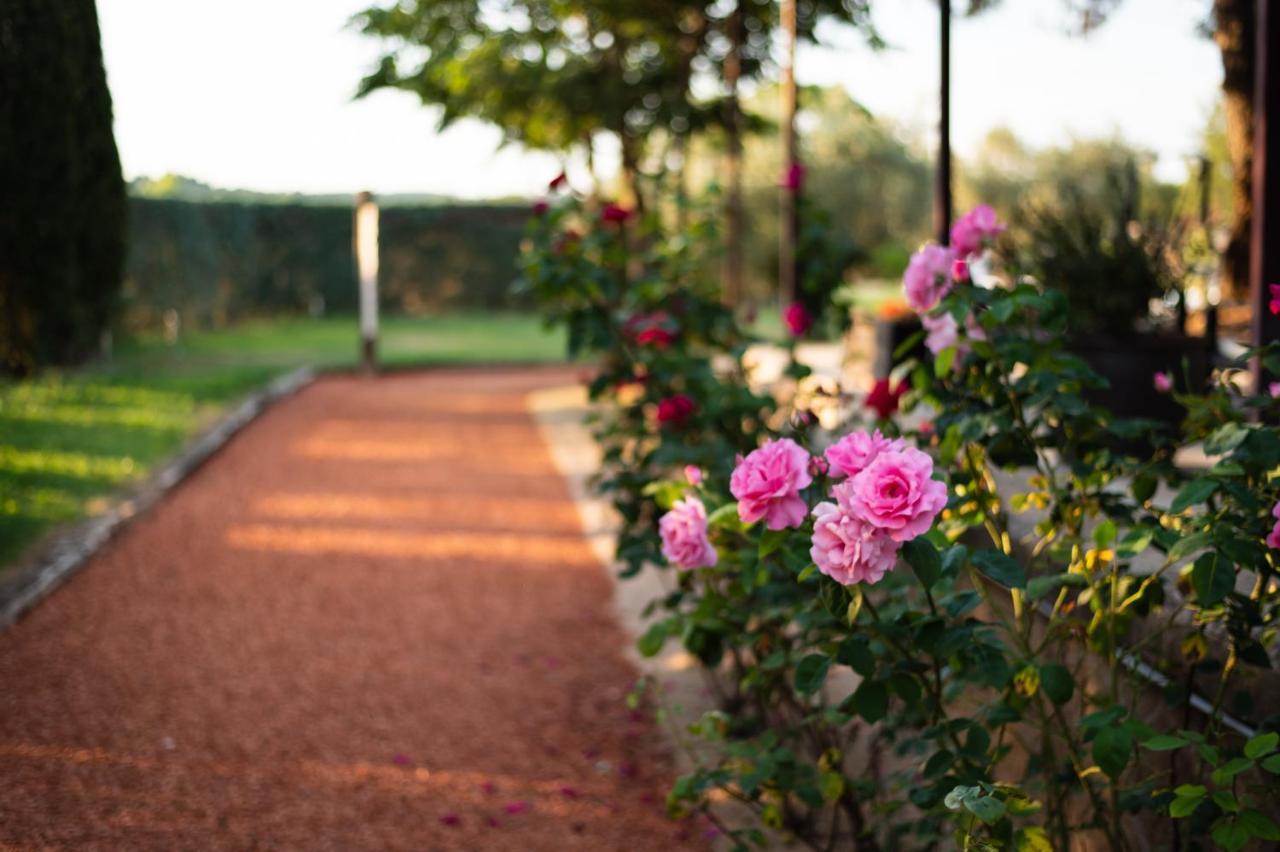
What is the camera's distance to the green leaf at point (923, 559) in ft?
6.14

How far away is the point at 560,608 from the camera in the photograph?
18.6 ft

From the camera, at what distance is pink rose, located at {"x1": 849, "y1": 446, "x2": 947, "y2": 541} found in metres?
1.76

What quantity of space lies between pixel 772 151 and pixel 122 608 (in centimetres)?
2925

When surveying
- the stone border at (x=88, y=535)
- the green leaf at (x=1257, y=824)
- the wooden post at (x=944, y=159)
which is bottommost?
the stone border at (x=88, y=535)

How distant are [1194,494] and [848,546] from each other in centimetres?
64

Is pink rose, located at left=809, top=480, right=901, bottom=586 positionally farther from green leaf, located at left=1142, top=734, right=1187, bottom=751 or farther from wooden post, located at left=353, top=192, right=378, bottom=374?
wooden post, located at left=353, top=192, right=378, bottom=374

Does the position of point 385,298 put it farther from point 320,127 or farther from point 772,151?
point 772,151

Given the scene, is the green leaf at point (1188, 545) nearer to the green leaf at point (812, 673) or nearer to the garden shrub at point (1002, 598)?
the garden shrub at point (1002, 598)

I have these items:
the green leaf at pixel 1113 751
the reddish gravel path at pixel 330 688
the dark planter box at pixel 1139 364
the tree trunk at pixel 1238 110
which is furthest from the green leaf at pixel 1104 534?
the tree trunk at pixel 1238 110

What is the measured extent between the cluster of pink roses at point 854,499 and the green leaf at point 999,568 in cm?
16

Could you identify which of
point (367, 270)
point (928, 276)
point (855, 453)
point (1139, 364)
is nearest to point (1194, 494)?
point (855, 453)

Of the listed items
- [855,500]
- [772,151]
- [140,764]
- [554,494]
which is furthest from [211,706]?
[772,151]

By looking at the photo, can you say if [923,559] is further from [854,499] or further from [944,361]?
[944,361]

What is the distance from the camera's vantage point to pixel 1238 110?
1162 centimetres
